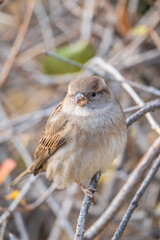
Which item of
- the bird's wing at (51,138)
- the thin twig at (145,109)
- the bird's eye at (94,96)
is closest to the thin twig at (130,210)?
the thin twig at (145,109)

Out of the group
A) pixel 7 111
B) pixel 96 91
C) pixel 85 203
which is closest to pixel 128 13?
pixel 7 111

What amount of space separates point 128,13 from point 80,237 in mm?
3397

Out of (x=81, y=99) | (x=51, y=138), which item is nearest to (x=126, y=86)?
(x=81, y=99)

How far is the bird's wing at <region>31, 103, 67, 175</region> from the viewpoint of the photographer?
2834mm

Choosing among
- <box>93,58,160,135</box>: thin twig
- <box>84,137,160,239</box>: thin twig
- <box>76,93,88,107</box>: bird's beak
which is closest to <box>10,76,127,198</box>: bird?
<box>76,93,88,107</box>: bird's beak

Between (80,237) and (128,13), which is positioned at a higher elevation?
(128,13)

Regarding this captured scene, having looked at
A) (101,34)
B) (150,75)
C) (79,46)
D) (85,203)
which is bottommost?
(85,203)

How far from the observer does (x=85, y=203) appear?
2.18 metres

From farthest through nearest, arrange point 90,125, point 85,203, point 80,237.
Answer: point 90,125 → point 85,203 → point 80,237

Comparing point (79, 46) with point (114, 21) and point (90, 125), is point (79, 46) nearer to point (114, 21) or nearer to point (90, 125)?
point (114, 21)

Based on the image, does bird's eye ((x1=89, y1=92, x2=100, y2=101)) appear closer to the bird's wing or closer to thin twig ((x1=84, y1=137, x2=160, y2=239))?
the bird's wing

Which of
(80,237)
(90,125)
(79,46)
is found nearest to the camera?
(80,237)

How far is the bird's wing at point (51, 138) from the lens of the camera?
2834mm

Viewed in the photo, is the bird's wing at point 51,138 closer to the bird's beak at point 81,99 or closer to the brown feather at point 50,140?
the brown feather at point 50,140
